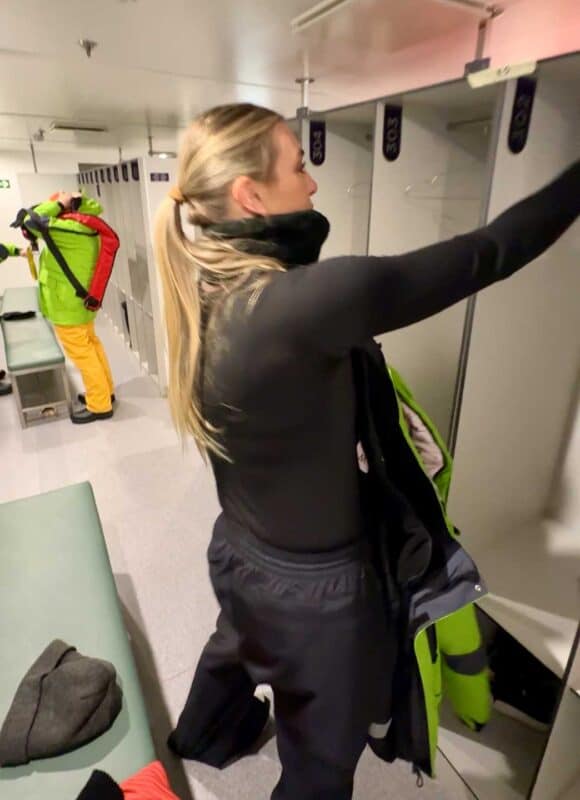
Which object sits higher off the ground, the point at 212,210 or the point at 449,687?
the point at 212,210

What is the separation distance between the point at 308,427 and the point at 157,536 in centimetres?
187

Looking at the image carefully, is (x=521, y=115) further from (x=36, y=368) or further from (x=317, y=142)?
(x=36, y=368)

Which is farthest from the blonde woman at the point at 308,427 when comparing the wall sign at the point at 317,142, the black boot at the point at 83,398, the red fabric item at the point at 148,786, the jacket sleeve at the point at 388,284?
the black boot at the point at 83,398

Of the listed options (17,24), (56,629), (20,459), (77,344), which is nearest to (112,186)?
(77,344)

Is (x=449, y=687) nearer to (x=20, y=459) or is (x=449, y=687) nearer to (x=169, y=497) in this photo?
(x=169, y=497)

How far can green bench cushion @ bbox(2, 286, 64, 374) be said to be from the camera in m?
3.28

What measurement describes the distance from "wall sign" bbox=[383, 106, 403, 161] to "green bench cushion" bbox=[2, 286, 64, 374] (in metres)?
2.66

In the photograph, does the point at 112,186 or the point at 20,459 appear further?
the point at 112,186

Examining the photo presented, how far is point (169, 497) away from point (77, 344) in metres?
1.49

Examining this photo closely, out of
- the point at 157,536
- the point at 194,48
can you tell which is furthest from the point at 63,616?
the point at 194,48

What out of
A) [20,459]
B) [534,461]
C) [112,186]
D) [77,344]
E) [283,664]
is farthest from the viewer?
[112,186]

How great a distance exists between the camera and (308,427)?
30.5 inches

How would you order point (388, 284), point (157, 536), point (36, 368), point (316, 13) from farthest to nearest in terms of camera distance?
point (36, 368), point (157, 536), point (316, 13), point (388, 284)

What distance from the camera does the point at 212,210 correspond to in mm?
794
